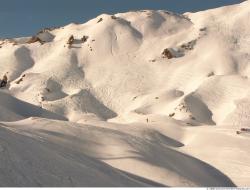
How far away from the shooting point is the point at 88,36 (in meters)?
61.4

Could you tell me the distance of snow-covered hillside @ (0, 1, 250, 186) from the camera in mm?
14688

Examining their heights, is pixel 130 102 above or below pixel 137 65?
below

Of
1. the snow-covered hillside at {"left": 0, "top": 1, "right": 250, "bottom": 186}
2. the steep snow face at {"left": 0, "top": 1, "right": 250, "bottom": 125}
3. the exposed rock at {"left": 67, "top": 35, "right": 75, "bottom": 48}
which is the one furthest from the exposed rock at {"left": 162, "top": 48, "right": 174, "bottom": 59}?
the exposed rock at {"left": 67, "top": 35, "right": 75, "bottom": 48}

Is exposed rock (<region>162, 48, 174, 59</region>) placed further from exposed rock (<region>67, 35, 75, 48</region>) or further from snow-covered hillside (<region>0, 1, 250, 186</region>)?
exposed rock (<region>67, 35, 75, 48</region>)

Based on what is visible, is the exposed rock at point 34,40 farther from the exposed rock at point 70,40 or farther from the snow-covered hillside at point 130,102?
the exposed rock at point 70,40

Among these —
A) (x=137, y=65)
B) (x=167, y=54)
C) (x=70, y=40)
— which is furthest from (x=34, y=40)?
(x=167, y=54)

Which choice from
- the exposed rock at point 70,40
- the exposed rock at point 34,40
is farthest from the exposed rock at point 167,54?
the exposed rock at point 34,40

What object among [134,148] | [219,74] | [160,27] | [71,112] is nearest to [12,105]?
[71,112]

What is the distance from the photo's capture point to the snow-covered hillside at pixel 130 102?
14.7 metres

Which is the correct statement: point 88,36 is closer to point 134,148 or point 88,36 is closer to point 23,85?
point 23,85

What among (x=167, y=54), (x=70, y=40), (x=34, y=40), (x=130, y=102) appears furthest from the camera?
(x=34, y=40)

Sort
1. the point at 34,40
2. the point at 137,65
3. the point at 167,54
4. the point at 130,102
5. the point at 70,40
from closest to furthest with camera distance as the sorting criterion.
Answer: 1. the point at 130,102
2. the point at 137,65
3. the point at 167,54
4. the point at 70,40
5. the point at 34,40

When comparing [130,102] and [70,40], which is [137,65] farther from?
[70,40]

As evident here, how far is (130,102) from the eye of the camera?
162 feet
